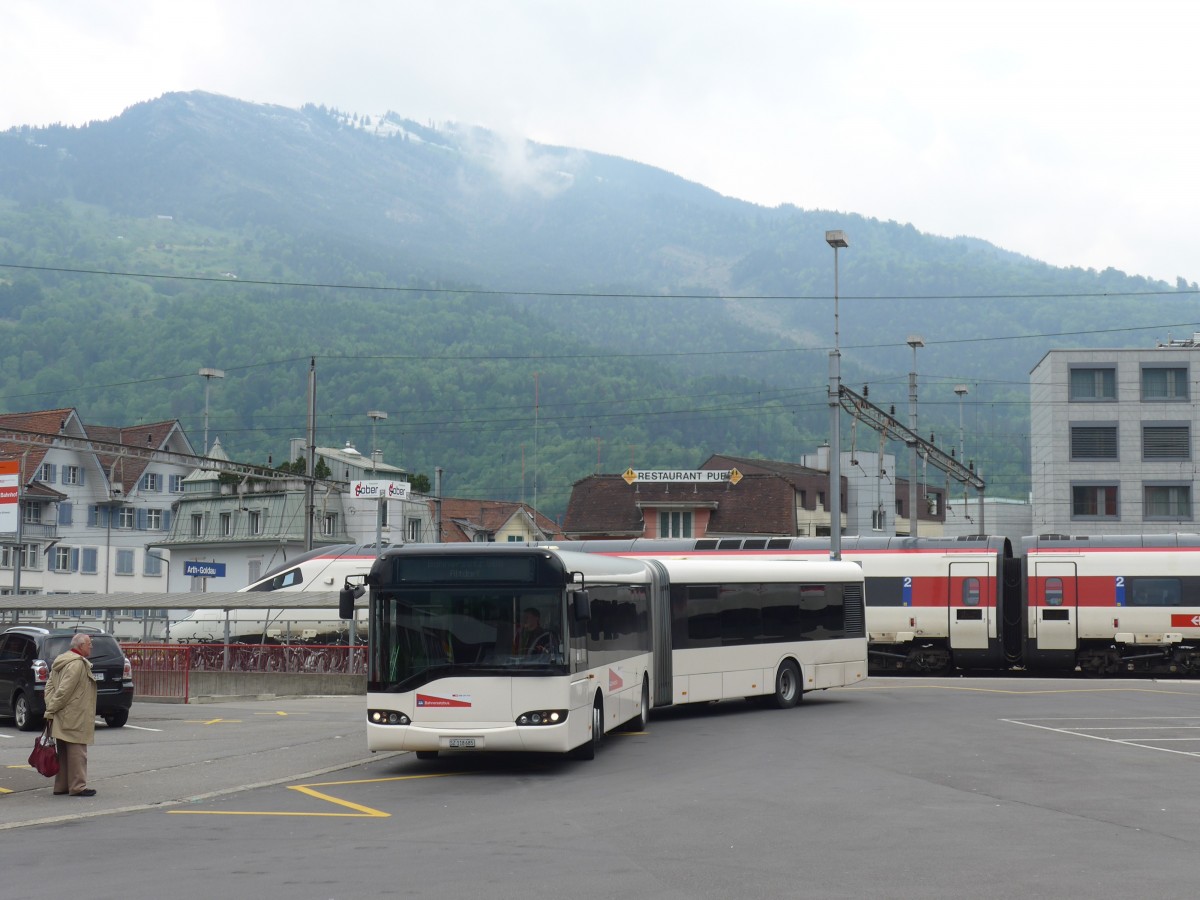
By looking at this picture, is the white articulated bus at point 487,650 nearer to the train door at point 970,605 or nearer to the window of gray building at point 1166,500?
the train door at point 970,605

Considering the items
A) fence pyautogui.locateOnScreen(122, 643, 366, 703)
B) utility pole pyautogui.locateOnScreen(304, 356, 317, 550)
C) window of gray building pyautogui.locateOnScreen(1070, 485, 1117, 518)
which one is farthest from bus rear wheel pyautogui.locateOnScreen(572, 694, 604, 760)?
window of gray building pyautogui.locateOnScreen(1070, 485, 1117, 518)

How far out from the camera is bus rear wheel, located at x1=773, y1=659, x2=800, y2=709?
27141 millimetres

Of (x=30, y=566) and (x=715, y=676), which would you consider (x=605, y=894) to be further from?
(x=30, y=566)

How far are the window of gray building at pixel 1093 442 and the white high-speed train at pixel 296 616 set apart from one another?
43.0 meters

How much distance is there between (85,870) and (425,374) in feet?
350

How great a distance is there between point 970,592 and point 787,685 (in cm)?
1282

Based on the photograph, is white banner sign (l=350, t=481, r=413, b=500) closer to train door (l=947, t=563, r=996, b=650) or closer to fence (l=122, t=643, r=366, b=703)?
fence (l=122, t=643, r=366, b=703)

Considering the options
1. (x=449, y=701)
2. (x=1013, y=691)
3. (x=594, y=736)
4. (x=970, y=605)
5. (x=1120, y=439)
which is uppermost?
(x=1120, y=439)

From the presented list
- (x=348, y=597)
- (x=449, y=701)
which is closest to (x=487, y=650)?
(x=449, y=701)

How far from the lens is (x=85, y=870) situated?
10875 millimetres

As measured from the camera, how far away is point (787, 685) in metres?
27.4

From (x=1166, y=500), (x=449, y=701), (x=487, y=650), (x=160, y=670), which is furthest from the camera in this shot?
(x=1166, y=500)

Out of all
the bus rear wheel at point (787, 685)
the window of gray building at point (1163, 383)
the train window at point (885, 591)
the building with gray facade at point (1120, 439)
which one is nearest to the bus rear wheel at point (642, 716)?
the bus rear wheel at point (787, 685)

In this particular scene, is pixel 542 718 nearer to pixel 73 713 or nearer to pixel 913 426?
pixel 73 713
